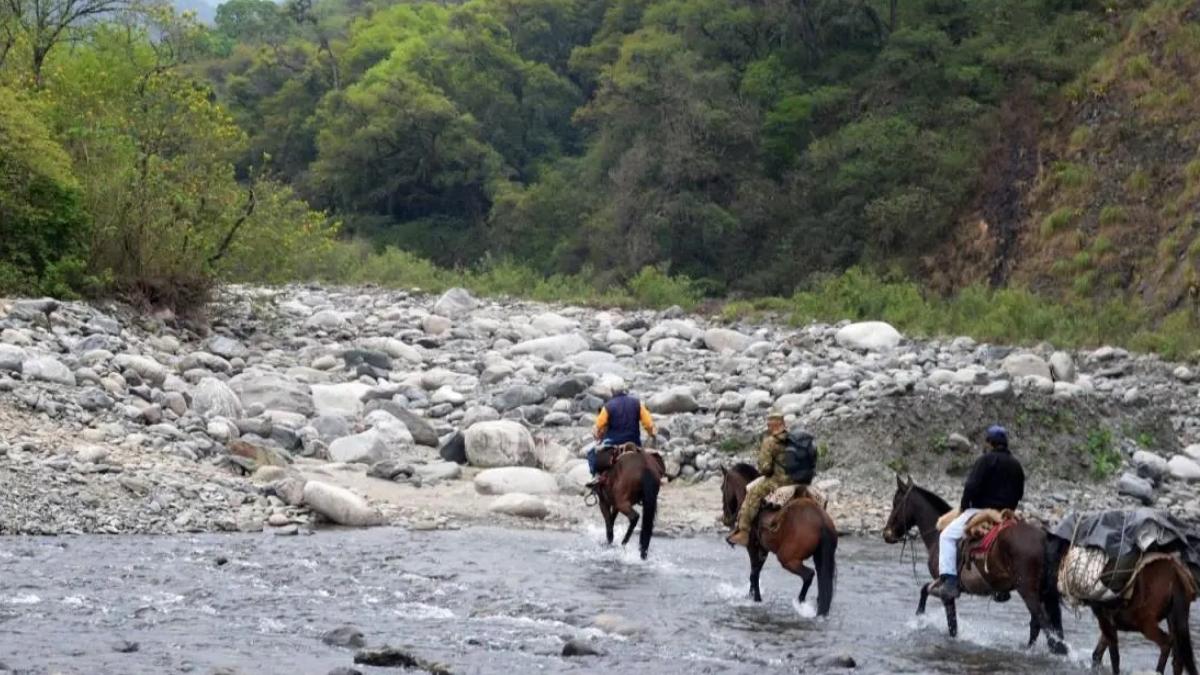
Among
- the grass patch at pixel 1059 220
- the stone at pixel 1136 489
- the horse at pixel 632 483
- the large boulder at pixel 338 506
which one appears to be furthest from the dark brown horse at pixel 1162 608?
the grass patch at pixel 1059 220

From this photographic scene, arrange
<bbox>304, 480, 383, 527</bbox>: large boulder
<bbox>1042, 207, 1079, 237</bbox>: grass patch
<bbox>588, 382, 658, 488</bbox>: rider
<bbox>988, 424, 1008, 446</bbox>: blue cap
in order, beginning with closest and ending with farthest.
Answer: <bbox>988, 424, 1008, 446</bbox>: blue cap → <bbox>588, 382, 658, 488</bbox>: rider → <bbox>304, 480, 383, 527</bbox>: large boulder → <bbox>1042, 207, 1079, 237</bbox>: grass patch

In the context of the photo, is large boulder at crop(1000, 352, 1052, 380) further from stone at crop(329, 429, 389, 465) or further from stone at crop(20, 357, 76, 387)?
stone at crop(20, 357, 76, 387)

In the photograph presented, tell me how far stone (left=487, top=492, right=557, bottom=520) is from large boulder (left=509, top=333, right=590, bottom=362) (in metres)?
10.6

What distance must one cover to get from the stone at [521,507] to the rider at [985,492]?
639 centimetres

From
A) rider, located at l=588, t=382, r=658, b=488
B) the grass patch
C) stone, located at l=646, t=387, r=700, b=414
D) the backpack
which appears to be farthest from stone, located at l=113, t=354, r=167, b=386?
the grass patch

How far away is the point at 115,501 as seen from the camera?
15.8 metres

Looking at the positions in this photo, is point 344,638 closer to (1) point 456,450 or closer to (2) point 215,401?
(1) point 456,450

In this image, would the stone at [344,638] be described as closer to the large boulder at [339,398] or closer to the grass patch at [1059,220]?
the large boulder at [339,398]

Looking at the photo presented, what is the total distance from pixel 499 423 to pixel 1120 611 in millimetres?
10995

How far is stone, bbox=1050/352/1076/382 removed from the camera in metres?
25.1

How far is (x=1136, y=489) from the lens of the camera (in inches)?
745

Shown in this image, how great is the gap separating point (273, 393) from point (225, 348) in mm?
4580

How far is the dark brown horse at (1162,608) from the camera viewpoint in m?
10.5

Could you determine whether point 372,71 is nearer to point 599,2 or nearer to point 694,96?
point 599,2
